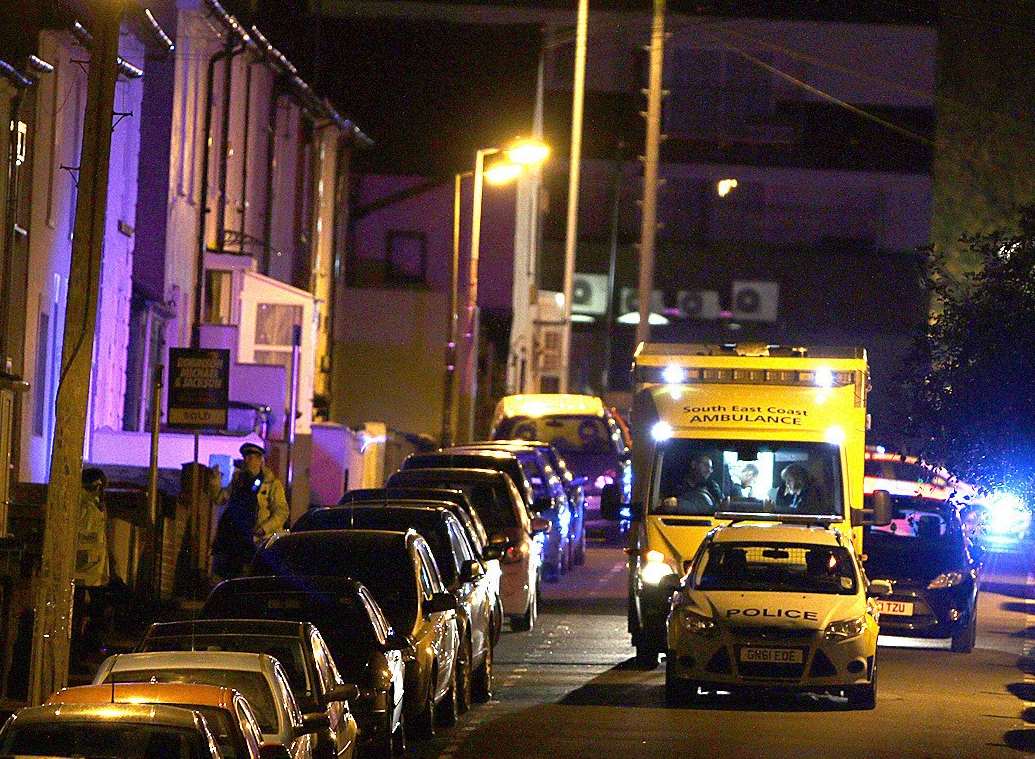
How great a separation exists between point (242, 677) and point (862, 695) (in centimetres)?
824

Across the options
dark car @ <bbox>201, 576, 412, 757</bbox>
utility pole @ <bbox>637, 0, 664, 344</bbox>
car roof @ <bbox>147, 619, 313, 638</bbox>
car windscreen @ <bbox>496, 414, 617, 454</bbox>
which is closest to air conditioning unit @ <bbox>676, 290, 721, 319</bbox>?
utility pole @ <bbox>637, 0, 664, 344</bbox>

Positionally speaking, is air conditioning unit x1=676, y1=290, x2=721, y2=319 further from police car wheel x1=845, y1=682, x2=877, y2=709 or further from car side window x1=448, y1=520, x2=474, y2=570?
police car wheel x1=845, y1=682, x2=877, y2=709

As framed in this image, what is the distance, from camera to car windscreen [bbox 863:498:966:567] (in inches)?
942

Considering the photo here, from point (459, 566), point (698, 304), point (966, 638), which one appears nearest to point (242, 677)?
point (459, 566)

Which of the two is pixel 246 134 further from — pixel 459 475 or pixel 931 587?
pixel 931 587

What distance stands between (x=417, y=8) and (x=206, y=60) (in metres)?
38.5

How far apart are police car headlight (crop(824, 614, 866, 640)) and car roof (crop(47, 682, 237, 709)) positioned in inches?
345

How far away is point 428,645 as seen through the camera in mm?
15625

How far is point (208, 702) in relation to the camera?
33.4ft

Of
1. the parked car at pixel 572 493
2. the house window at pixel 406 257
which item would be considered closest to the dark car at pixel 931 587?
the parked car at pixel 572 493

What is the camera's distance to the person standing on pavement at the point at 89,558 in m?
19.2

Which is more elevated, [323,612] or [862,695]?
[323,612]

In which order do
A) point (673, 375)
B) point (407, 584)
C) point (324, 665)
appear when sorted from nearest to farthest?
point (324, 665) < point (407, 584) < point (673, 375)

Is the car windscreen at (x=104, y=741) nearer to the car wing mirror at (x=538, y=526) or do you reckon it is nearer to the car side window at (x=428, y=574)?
the car side window at (x=428, y=574)
